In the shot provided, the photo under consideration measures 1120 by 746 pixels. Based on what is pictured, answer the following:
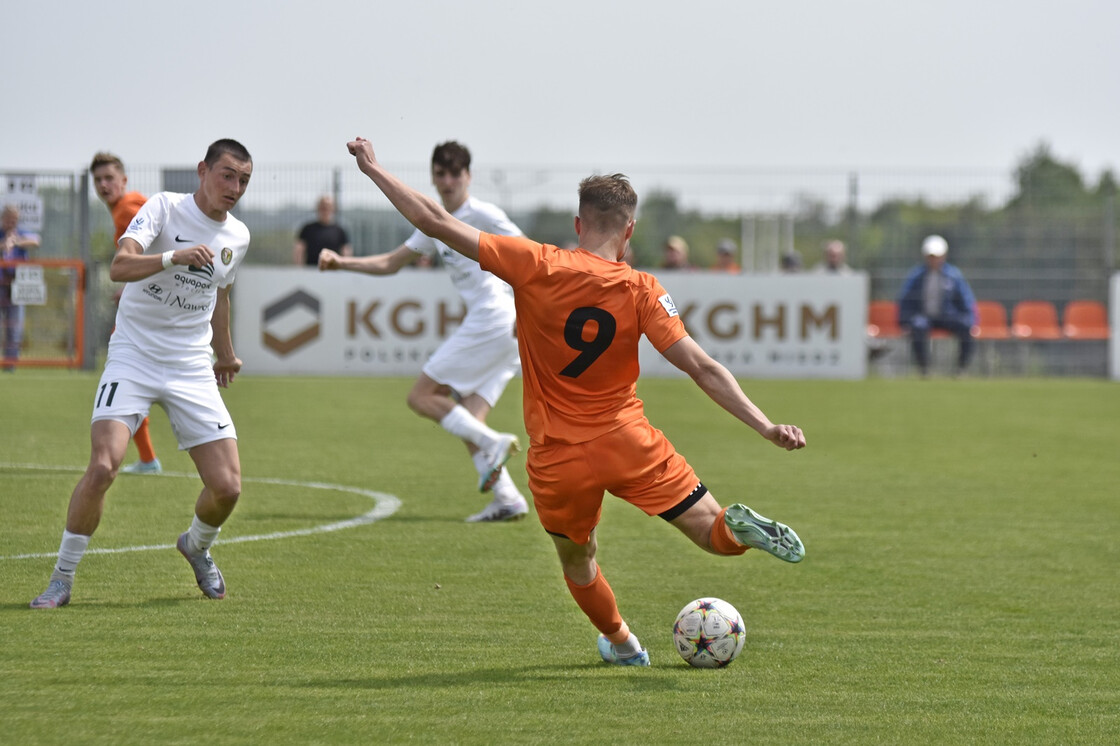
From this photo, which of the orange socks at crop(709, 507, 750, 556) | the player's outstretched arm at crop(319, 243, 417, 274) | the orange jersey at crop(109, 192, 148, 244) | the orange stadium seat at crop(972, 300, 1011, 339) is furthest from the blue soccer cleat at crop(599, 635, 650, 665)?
the orange stadium seat at crop(972, 300, 1011, 339)

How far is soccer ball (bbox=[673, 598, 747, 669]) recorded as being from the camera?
5.45m

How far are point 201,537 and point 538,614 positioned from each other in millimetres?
1557

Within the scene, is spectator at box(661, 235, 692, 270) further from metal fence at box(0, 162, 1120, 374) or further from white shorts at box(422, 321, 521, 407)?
white shorts at box(422, 321, 521, 407)

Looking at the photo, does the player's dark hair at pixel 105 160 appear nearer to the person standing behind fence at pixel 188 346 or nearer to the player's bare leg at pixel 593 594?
the person standing behind fence at pixel 188 346

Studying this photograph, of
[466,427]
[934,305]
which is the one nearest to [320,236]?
[934,305]

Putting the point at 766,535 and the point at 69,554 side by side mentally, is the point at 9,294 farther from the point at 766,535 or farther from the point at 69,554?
the point at 766,535

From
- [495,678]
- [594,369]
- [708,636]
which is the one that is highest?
[594,369]

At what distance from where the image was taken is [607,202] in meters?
5.28

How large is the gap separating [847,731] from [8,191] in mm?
19499

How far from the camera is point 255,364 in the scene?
21719 mm

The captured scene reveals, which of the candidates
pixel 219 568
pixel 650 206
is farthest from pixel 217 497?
pixel 650 206

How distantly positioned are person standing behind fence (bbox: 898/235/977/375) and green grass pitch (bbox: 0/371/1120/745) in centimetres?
1108

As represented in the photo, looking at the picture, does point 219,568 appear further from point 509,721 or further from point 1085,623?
point 1085,623

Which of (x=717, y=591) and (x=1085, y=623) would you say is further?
(x=717, y=591)
